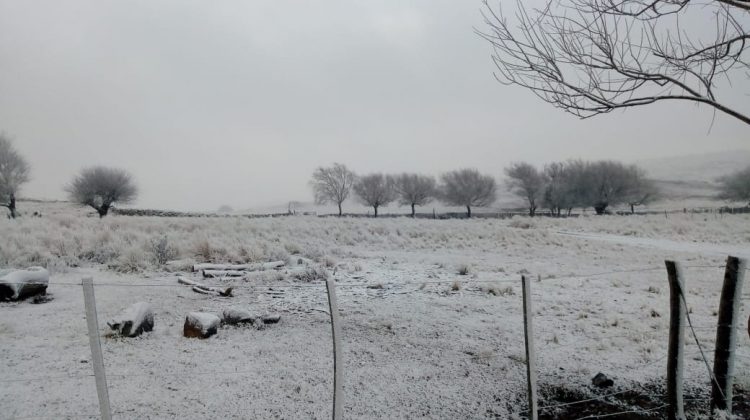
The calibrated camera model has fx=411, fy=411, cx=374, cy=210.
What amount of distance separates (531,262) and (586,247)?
5.95 m

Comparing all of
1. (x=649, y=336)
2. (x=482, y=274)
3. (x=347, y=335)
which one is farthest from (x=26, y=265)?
(x=649, y=336)

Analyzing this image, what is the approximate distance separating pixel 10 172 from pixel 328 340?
147 ft

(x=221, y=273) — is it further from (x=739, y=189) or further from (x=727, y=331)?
(x=739, y=189)

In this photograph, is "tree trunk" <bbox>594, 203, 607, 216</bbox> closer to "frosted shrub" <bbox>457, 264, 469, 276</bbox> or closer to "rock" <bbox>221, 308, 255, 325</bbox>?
"frosted shrub" <bbox>457, 264, 469, 276</bbox>

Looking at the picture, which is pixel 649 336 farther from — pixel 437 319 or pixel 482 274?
pixel 482 274

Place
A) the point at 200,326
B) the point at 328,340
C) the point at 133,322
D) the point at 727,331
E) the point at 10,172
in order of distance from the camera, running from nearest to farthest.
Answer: the point at 727,331
the point at 133,322
the point at 200,326
the point at 328,340
the point at 10,172

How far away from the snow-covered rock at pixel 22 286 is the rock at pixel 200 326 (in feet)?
12.3

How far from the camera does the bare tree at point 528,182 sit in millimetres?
63531

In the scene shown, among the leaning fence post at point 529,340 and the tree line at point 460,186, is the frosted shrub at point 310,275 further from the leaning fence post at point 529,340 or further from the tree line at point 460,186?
the tree line at point 460,186

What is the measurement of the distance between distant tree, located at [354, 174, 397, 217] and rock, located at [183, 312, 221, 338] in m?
61.7

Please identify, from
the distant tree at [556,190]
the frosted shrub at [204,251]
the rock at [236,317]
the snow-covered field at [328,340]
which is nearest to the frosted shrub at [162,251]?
the snow-covered field at [328,340]

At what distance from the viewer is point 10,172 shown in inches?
1465

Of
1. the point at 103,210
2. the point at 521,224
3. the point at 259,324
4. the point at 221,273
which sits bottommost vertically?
the point at 259,324

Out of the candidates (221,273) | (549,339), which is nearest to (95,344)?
(549,339)
